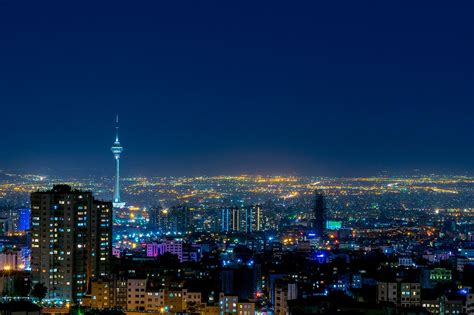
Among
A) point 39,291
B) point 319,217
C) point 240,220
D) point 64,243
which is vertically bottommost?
point 39,291

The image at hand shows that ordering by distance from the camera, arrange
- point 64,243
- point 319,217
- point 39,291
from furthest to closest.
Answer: point 319,217
point 64,243
point 39,291

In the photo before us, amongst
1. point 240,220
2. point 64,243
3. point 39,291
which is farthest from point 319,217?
point 39,291

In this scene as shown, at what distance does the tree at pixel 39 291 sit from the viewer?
18.8 meters

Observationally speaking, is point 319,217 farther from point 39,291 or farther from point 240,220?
point 39,291

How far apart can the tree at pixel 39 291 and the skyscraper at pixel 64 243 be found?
1.68ft

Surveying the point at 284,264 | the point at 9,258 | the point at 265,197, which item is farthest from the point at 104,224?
the point at 265,197

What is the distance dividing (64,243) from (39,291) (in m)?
1.36

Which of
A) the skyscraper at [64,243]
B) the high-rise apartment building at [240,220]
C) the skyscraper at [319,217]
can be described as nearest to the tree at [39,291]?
the skyscraper at [64,243]

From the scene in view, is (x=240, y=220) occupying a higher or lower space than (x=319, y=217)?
lower

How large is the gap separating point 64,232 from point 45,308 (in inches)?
99.7

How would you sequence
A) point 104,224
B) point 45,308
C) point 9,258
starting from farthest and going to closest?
point 9,258
point 104,224
point 45,308

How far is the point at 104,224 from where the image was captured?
21.3 metres

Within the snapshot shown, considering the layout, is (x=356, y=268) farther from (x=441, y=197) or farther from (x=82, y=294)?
(x=441, y=197)

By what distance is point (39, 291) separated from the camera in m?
18.8
